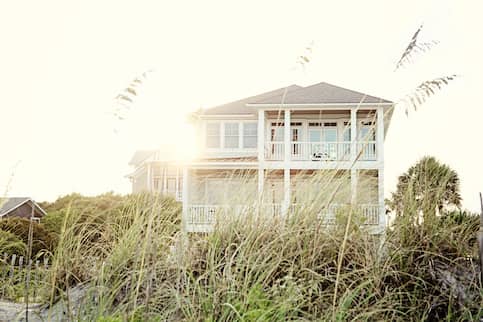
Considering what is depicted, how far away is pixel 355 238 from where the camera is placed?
10.2 feet

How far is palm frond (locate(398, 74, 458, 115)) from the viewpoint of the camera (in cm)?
328

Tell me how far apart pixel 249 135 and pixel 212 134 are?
1.38 metres

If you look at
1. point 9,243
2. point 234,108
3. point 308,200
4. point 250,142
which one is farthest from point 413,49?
point 234,108

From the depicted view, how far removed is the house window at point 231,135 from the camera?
1928 centimetres

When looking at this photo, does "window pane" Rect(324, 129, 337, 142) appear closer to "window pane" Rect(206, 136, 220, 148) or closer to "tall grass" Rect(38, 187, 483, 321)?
"window pane" Rect(206, 136, 220, 148)

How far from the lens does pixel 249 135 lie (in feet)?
63.7

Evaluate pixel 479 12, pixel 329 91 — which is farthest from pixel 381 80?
pixel 329 91

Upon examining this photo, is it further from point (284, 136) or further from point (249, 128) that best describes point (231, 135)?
point (284, 136)

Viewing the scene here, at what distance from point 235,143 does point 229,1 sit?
13100mm

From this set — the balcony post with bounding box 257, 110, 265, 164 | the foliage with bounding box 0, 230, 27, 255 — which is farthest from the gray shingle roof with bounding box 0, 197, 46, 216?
the balcony post with bounding box 257, 110, 265, 164

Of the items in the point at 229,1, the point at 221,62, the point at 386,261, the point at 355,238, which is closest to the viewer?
the point at 386,261

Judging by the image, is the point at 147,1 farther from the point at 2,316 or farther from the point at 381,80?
the point at 2,316

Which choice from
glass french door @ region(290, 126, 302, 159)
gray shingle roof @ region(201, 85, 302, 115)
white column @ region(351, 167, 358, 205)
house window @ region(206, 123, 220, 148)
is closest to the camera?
white column @ region(351, 167, 358, 205)

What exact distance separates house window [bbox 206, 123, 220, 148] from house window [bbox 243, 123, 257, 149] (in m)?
1.00
